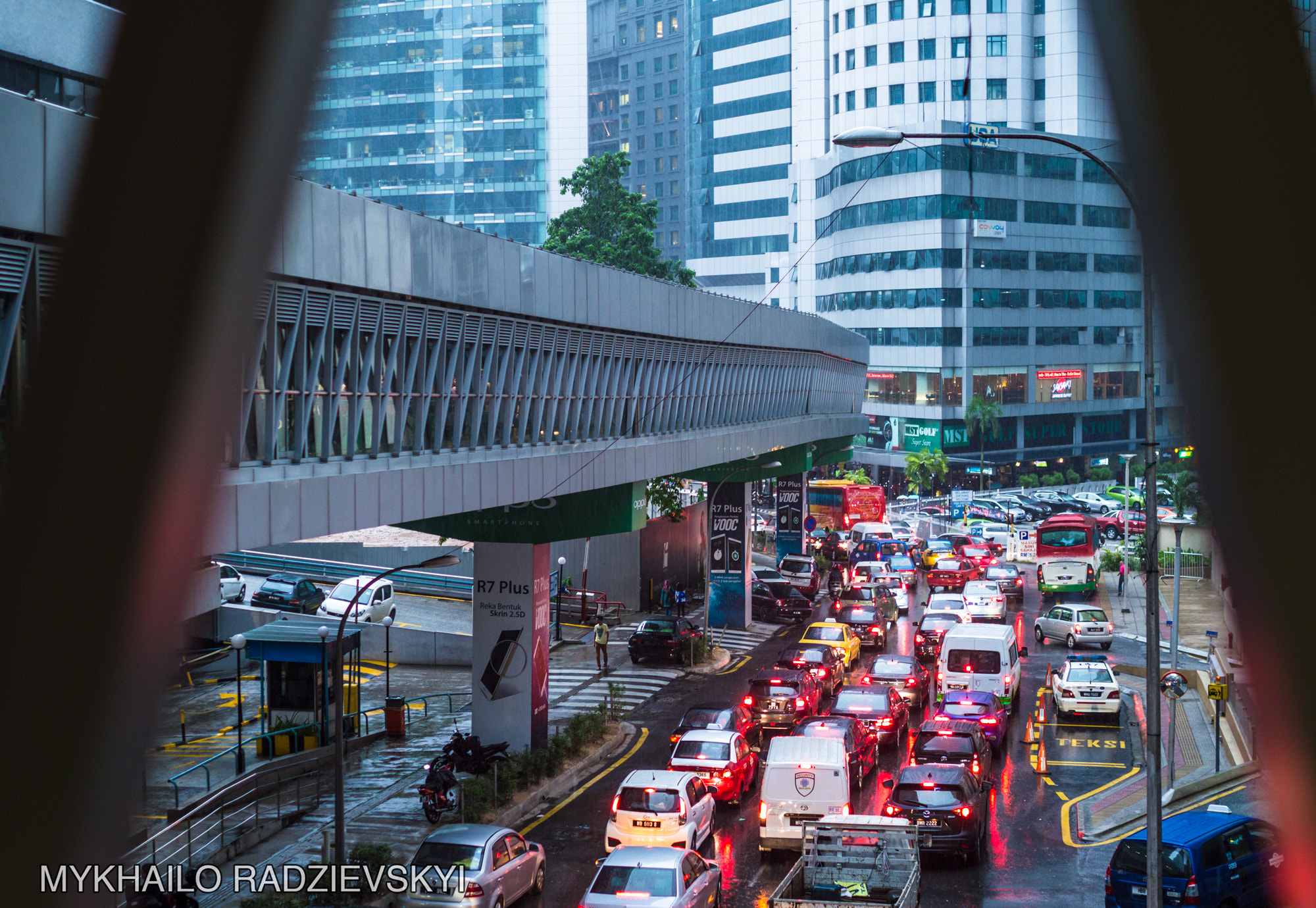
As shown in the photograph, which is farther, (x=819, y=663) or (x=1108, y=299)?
(x=1108, y=299)

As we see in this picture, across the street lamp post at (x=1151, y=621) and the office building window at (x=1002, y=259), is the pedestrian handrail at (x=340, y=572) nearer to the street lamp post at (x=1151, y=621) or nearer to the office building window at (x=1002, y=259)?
the street lamp post at (x=1151, y=621)

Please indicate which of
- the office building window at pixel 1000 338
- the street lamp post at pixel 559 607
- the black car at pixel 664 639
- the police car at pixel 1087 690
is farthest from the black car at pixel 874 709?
the office building window at pixel 1000 338

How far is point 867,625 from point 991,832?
66.6ft

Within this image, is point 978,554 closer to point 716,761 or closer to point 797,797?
point 716,761

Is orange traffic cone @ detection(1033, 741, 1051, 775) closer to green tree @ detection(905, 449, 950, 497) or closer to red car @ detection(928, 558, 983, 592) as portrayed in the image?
red car @ detection(928, 558, 983, 592)

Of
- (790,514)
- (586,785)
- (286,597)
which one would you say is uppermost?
(790,514)

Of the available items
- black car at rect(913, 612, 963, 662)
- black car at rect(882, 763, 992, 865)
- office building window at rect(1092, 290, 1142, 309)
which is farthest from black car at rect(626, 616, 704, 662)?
office building window at rect(1092, 290, 1142, 309)

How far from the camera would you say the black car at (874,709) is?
91.6ft

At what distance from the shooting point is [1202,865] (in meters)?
16.2

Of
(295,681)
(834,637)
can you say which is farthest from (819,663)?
(295,681)

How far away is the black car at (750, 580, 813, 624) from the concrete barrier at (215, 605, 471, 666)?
42.5ft

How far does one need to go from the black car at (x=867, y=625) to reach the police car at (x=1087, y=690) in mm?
10925

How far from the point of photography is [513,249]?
22469mm

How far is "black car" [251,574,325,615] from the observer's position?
143 ft
